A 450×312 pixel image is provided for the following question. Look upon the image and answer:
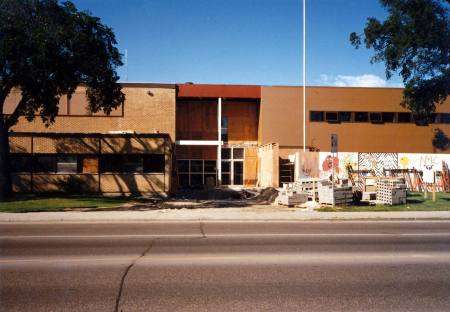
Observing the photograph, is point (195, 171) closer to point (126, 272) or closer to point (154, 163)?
point (154, 163)

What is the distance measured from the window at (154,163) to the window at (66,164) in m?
4.29

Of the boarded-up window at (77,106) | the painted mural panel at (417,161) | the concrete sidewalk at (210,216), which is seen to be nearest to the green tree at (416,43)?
the painted mural panel at (417,161)

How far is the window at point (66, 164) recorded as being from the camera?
27781mm

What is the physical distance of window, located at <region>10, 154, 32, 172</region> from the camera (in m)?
27.5

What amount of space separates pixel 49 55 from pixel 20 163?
9862mm

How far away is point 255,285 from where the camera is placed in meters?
6.88

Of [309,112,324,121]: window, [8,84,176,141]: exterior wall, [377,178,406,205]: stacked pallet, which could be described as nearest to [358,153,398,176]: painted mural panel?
[309,112,324,121]: window

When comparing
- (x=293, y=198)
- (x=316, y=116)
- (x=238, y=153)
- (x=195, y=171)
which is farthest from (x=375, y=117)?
(x=293, y=198)

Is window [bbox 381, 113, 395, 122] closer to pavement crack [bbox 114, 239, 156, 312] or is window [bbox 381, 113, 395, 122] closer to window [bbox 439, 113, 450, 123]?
window [bbox 439, 113, 450, 123]

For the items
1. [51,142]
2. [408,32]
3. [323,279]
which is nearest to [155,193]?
[51,142]

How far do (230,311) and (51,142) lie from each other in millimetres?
24907

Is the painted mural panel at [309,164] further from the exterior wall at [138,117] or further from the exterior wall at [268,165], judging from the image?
the exterior wall at [138,117]

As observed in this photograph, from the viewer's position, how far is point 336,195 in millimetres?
20828

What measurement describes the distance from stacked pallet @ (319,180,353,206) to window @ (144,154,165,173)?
10619 mm
